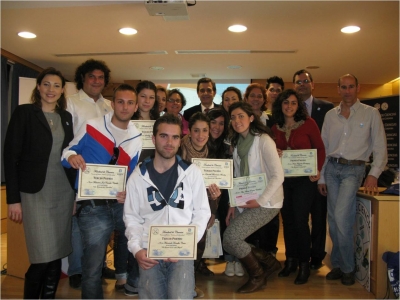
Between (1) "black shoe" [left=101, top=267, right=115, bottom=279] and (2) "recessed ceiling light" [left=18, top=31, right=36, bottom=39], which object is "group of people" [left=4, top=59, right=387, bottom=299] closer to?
(1) "black shoe" [left=101, top=267, right=115, bottom=279]

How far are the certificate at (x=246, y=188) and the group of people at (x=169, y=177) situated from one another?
61mm

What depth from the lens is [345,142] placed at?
11.2 feet

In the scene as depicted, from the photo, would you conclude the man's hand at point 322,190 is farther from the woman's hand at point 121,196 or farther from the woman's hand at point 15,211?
the woman's hand at point 15,211

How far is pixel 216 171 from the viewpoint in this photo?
283 cm

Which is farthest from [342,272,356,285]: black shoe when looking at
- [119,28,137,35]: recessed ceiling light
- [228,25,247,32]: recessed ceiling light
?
[119,28,137,35]: recessed ceiling light

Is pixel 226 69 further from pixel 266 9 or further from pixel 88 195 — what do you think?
pixel 88 195

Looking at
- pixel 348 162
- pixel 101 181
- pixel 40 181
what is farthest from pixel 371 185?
pixel 40 181

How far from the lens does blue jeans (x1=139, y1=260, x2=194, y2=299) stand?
2119 millimetres

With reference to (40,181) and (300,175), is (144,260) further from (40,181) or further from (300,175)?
(300,175)

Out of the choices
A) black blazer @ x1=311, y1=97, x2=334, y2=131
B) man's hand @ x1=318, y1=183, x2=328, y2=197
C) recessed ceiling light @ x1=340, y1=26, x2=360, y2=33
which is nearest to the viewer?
man's hand @ x1=318, y1=183, x2=328, y2=197

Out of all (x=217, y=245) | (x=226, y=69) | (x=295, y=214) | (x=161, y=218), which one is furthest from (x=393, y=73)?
(x=161, y=218)

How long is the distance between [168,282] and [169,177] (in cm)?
64

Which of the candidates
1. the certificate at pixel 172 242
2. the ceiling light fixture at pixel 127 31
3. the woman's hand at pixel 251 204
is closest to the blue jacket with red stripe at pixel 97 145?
the certificate at pixel 172 242

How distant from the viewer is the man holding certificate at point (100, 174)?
2410 mm
